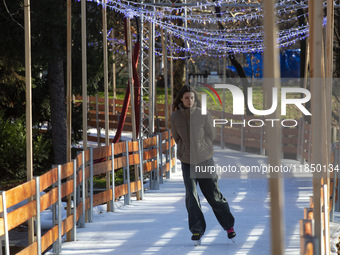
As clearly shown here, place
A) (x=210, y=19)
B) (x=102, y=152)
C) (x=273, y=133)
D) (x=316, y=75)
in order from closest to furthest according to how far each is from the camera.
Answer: (x=273, y=133)
(x=316, y=75)
(x=102, y=152)
(x=210, y=19)

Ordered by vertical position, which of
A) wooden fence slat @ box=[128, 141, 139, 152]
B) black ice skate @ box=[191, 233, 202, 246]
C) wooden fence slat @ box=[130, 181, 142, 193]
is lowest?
black ice skate @ box=[191, 233, 202, 246]

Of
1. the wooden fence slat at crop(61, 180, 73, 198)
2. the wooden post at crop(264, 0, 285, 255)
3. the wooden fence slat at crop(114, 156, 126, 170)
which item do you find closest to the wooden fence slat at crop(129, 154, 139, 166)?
the wooden fence slat at crop(114, 156, 126, 170)

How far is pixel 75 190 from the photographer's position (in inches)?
200

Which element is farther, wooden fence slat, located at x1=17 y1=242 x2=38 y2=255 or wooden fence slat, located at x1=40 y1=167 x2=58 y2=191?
wooden fence slat, located at x1=40 y1=167 x2=58 y2=191

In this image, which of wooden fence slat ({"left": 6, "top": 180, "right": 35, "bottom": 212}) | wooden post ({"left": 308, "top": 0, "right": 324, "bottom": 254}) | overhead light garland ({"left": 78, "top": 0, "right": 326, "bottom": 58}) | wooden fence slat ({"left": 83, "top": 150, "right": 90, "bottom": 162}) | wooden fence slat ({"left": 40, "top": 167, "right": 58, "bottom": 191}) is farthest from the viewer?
overhead light garland ({"left": 78, "top": 0, "right": 326, "bottom": 58})

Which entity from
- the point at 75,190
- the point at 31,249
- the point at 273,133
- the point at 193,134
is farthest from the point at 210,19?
the point at 273,133

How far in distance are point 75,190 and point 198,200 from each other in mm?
1328

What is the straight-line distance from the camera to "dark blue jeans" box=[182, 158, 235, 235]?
476 cm

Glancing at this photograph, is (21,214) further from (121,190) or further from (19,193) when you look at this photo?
(121,190)

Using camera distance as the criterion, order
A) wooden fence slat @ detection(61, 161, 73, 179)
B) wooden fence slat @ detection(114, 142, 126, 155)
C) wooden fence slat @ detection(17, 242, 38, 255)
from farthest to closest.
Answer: wooden fence slat @ detection(114, 142, 126, 155) → wooden fence slat @ detection(61, 161, 73, 179) → wooden fence slat @ detection(17, 242, 38, 255)

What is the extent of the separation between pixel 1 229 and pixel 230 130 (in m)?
12.3

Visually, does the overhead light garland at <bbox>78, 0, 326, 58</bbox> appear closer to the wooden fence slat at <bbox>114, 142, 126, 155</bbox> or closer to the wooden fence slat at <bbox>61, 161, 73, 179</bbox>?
the wooden fence slat at <bbox>114, 142, 126, 155</bbox>

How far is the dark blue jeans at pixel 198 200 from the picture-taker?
4.76 m

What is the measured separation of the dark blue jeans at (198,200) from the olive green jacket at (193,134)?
85 millimetres
